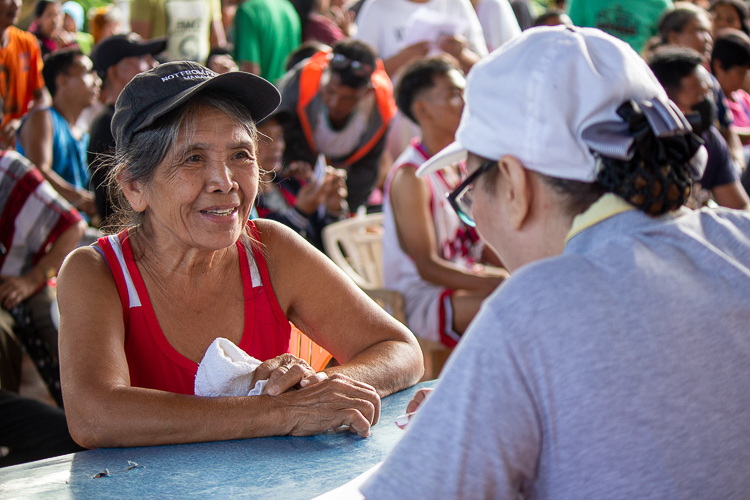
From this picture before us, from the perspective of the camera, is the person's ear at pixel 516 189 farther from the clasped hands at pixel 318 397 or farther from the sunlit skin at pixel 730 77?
the sunlit skin at pixel 730 77

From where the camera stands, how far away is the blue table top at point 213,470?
1332 mm

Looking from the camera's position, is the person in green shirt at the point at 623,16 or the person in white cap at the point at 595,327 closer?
the person in white cap at the point at 595,327

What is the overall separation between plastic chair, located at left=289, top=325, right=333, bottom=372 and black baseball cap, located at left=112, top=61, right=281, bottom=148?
704 mm

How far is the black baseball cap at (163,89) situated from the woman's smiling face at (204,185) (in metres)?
0.08

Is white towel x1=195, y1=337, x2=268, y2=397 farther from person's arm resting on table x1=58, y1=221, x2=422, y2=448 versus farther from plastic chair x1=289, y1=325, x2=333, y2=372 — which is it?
plastic chair x1=289, y1=325, x2=333, y2=372

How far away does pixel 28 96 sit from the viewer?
6441 millimetres

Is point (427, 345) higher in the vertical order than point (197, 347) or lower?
lower

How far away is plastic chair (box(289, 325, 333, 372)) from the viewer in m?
2.09

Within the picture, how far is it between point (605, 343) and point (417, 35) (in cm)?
503

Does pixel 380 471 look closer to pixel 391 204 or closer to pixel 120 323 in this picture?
pixel 120 323

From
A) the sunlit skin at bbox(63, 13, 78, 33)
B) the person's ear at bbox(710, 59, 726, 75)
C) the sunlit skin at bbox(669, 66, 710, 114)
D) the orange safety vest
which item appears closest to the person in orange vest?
the orange safety vest

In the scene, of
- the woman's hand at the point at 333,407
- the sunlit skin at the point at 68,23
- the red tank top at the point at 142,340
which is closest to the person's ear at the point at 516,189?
the woman's hand at the point at 333,407

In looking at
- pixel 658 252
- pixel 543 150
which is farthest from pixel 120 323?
pixel 658 252

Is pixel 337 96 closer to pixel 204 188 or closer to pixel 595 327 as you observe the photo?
pixel 204 188
